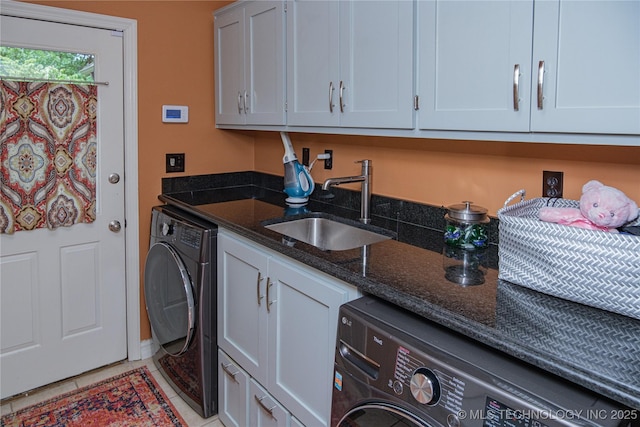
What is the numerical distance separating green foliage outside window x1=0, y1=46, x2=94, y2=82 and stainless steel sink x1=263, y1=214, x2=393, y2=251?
4.31ft

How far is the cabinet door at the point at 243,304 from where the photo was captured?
1877mm

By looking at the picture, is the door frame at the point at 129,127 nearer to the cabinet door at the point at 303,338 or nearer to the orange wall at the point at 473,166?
the orange wall at the point at 473,166

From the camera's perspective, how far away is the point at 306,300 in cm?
161

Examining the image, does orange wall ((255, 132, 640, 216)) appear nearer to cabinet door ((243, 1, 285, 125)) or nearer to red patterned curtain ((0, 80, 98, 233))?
cabinet door ((243, 1, 285, 125))

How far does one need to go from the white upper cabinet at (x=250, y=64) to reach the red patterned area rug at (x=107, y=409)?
1.57 metres

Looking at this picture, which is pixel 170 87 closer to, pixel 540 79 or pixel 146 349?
pixel 146 349

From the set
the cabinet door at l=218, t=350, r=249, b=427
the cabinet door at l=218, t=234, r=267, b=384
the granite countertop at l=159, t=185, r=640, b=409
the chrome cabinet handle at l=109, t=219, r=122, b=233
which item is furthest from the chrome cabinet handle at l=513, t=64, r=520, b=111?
the chrome cabinet handle at l=109, t=219, r=122, b=233

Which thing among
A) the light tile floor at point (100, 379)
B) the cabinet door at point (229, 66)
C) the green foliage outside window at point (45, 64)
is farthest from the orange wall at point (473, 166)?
the light tile floor at point (100, 379)

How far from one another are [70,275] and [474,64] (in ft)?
7.54

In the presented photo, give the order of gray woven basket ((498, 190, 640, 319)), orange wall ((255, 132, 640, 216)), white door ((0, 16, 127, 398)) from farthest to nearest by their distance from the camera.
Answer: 1. white door ((0, 16, 127, 398))
2. orange wall ((255, 132, 640, 216))
3. gray woven basket ((498, 190, 640, 319))

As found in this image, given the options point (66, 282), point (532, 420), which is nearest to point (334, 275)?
point (532, 420)

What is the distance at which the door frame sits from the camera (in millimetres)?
2309

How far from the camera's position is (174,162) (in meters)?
2.83

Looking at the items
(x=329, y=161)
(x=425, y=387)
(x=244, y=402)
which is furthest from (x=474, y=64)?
(x=244, y=402)
